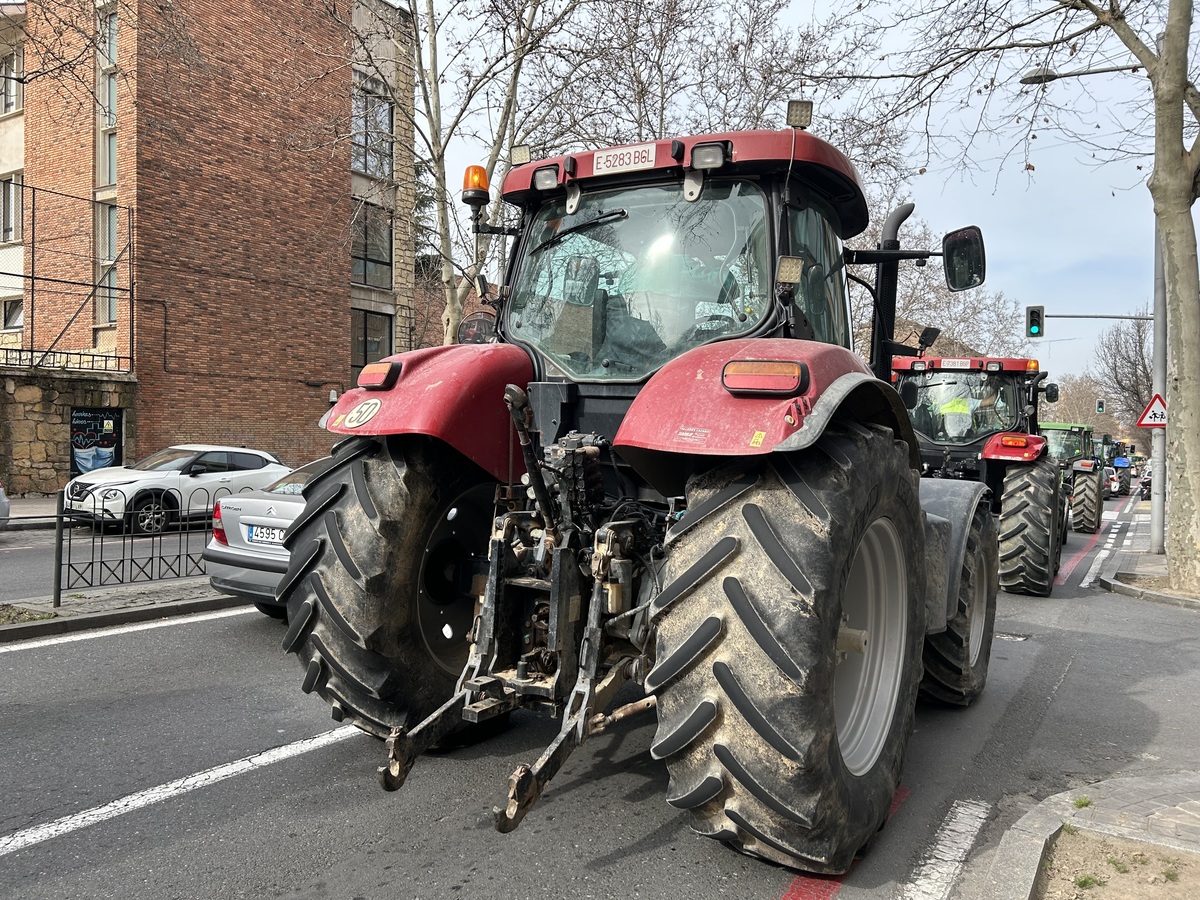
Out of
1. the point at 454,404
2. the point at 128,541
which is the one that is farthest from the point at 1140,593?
the point at 128,541

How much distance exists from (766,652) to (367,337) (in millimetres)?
24517

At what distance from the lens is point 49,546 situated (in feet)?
41.5

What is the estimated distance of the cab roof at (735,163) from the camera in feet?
12.3

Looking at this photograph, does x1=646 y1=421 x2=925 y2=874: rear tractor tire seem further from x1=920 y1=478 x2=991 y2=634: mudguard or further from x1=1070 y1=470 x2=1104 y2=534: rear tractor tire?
x1=1070 y1=470 x2=1104 y2=534: rear tractor tire

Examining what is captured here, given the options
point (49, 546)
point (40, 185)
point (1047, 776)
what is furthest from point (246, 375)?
point (1047, 776)

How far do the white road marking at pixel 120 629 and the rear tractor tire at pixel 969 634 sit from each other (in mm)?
5934

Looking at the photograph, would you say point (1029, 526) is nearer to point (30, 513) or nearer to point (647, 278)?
point (647, 278)

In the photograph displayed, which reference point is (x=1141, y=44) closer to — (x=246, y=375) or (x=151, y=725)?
(x=151, y=725)

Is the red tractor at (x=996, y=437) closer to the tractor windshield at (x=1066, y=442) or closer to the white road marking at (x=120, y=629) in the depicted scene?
the white road marking at (x=120, y=629)

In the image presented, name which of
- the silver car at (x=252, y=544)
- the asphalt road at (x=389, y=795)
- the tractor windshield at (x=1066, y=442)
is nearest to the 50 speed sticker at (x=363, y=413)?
the asphalt road at (x=389, y=795)

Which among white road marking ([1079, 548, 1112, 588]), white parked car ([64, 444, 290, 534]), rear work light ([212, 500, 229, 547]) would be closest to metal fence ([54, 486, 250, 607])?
white parked car ([64, 444, 290, 534])

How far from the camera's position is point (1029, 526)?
965 cm

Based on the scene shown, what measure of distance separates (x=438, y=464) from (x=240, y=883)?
5.60 ft

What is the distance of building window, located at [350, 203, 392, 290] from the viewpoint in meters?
24.8
